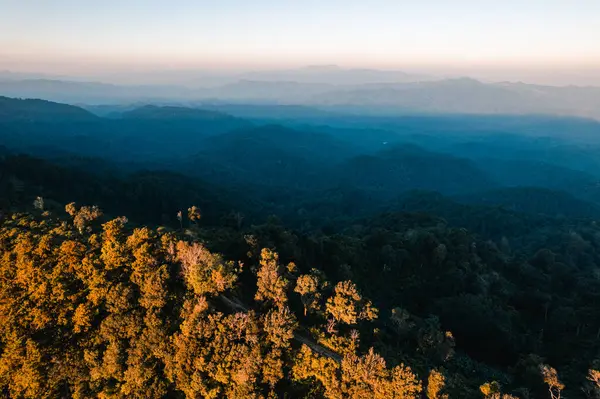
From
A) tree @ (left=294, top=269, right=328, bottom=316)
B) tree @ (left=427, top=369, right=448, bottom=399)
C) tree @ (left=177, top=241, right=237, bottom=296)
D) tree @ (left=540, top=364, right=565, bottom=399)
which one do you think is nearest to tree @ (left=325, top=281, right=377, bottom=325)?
tree @ (left=294, top=269, right=328, bottom=316)

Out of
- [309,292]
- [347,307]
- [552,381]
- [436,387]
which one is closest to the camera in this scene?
[436,387]

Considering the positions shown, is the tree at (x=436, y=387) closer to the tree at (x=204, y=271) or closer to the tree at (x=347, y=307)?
the tree at (x=347, y=307)

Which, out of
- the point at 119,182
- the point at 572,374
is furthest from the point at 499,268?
the point at 119,182

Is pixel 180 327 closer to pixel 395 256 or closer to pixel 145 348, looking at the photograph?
pixel 145 348

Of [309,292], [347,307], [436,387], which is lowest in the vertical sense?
[436,387]

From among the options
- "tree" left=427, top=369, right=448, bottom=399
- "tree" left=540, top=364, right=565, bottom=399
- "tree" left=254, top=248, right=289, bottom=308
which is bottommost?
"tree" left=540, top=364, right=565, bottom=399

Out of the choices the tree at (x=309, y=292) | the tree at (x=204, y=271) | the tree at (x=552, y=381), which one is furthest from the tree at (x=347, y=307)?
the tree at (x=552, y=381)

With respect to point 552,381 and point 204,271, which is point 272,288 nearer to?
point 204,271

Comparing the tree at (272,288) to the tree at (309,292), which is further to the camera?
the tree at (309,292)

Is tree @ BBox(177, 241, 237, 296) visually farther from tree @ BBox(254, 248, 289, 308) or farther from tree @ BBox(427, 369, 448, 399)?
tree @ BBox(427, 369, 448, 399)

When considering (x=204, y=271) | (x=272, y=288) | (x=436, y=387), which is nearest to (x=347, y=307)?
(x=272, y=288)

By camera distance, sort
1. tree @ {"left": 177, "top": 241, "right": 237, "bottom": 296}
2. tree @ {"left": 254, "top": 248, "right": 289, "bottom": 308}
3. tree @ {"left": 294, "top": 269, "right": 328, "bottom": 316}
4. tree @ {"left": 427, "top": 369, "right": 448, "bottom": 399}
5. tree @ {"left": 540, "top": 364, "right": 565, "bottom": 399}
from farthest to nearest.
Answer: tree @ {"left": 294, "top": 269, "right": 328, "bottom": 316} → tree @ {"left": 540, "top": 364, "right": 565, "bottom": 399} → tree @ {"left": 254, "top": 248, "right": 289, "bottom": 308} → tree @ {"left": 177, "top": 241, "right": 237, "bottom": 296} → tree @ {"left": 427, "top": 369, "right": 448, "bottom": 399}

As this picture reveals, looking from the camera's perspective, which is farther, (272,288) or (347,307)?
(272,288)
